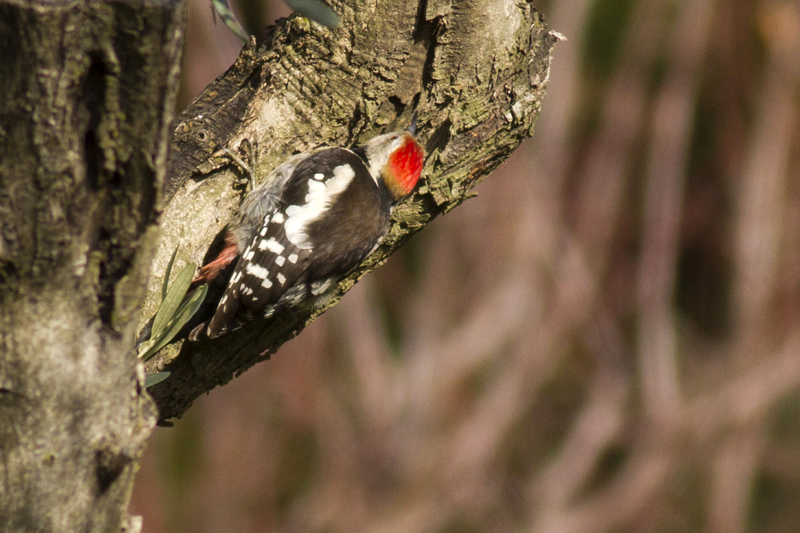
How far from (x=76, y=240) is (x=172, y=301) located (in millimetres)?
945

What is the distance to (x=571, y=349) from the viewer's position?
663 cm

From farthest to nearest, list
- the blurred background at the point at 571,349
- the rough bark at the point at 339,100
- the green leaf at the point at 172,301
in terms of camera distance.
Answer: the blurred background at the point at 571,349
the rough bark at the point at 339,100
the green leaf at the point at 172,301

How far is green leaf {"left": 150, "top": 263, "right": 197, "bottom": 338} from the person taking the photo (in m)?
1.71

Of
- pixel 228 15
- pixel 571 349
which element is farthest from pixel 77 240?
pixel 571 349

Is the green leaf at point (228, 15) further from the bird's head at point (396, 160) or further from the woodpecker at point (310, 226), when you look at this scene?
the bird's head at point (396, 160)

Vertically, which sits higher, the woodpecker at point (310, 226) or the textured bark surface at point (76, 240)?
the woodpecker at point (310, 226)

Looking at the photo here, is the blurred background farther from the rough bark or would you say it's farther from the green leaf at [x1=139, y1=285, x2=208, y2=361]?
the green leaf at [x1=139, y1=285, x2=208, y2=361]

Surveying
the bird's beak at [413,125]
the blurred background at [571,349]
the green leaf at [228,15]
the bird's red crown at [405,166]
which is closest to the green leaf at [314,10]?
the green leaf at [228,15]

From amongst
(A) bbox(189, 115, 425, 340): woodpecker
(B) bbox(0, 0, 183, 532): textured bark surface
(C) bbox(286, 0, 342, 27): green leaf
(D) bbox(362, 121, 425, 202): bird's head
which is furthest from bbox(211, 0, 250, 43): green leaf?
(D) bbox(362, 121, 425, 202): bird's head

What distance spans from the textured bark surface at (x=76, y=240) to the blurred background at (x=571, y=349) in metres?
5.12

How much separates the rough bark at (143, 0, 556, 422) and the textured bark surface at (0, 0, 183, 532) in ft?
3.14

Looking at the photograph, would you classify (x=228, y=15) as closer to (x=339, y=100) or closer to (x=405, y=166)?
(x=339, y=100)

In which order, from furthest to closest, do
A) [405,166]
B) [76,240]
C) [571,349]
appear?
[571,349] → [405,166] → [76,240]

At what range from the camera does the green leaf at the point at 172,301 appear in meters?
1.71
